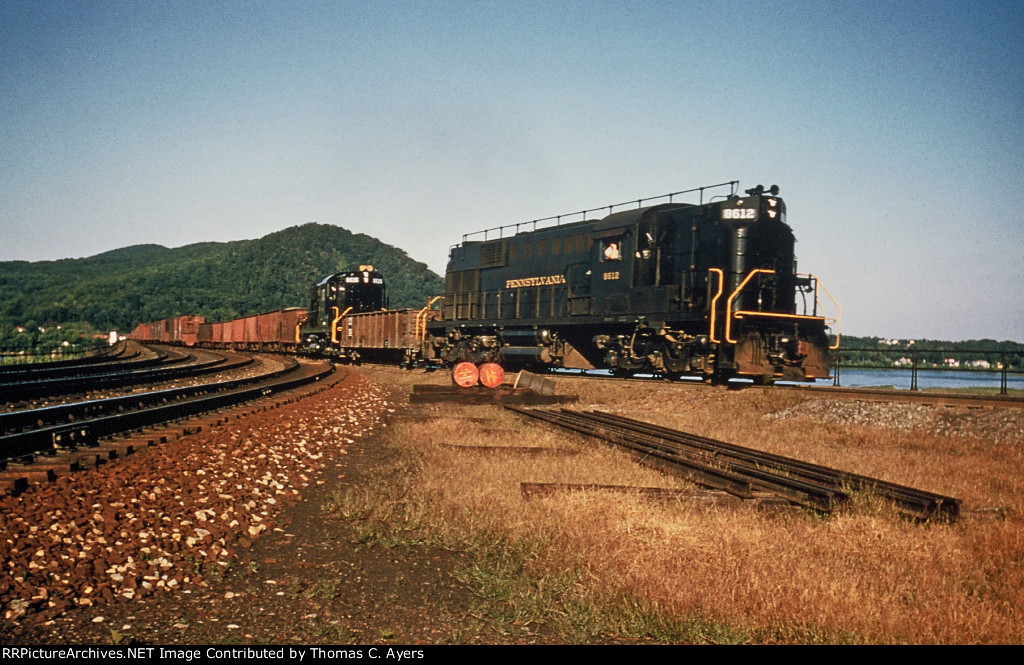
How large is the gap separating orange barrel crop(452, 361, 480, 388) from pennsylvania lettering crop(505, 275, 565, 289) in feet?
14.6

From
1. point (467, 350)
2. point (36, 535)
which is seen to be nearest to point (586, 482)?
point (36, 535)

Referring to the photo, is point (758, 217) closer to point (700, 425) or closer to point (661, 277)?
point (661, 277)

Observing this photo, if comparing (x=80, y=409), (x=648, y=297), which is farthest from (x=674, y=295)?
(x=80, y=409)

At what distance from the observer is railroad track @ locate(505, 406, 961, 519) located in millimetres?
6473

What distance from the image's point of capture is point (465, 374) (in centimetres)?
1777

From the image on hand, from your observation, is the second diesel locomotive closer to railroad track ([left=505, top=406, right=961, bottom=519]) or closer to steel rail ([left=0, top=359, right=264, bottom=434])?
railroad track ([left=505, top=406, right=961, bottom=519])

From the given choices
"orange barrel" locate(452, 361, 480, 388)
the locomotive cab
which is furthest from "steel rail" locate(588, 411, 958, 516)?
the locomotive cab

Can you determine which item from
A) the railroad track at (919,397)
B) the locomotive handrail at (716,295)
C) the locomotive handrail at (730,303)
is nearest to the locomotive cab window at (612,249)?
the locomotive handrail at (716,295)

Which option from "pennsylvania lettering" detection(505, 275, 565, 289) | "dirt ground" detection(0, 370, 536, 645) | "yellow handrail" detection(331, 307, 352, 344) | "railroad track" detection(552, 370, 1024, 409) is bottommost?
"dirt ground" detection(0, 370, 536, 645)

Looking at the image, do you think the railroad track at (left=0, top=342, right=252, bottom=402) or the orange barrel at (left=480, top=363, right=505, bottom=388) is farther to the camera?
the orange barrel at (left=480, top=363, right=505, bottom=388)

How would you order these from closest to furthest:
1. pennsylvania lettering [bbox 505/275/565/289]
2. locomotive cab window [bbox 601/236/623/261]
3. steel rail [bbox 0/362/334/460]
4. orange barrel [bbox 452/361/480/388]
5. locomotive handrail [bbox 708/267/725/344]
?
steel rail [bbox 0/362/334/460]
locomotive handrail [bbox 708/267/725/344]
orange barrel [bbox 452/361/480/388]
locomotive cab window [bbox 601/236/623/261]
pennsylvania lettering [bbox 505/275/565/289]

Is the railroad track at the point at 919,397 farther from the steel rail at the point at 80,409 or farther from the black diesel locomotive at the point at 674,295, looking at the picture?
the steel rail at the point at 80,409

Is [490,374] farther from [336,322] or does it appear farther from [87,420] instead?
[336,322]

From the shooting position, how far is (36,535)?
461cm
